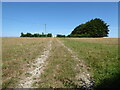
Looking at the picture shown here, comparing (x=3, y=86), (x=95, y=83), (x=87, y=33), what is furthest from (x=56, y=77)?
(x=87, y=33)

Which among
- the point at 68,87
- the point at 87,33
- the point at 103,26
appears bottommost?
the point at 68,87

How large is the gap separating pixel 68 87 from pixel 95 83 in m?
1.30

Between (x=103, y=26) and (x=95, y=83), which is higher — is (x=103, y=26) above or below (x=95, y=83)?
above

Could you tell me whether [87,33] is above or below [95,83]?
above

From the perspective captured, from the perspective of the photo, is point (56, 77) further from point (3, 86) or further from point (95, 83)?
point (3, 86)

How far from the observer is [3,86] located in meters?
4.55

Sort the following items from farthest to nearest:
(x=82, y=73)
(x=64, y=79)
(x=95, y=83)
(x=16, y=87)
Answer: (x=82, y=73) < (x=64, y=79) < (x=95, y=83) < (x=16, y=87)

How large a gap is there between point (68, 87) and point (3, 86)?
9.31ft

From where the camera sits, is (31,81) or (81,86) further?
(31,81)

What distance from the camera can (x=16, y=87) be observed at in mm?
4480

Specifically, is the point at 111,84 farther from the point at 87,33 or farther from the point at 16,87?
the point at 87,33

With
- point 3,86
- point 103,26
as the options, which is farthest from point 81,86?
point 103,26

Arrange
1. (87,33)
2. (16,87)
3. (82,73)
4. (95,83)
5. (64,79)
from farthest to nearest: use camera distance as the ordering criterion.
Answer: (87,33)
(82,73)
(64,79)
(95,83)
(16,87)

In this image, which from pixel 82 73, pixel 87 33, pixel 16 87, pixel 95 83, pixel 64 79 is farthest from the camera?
pixel 87 33
